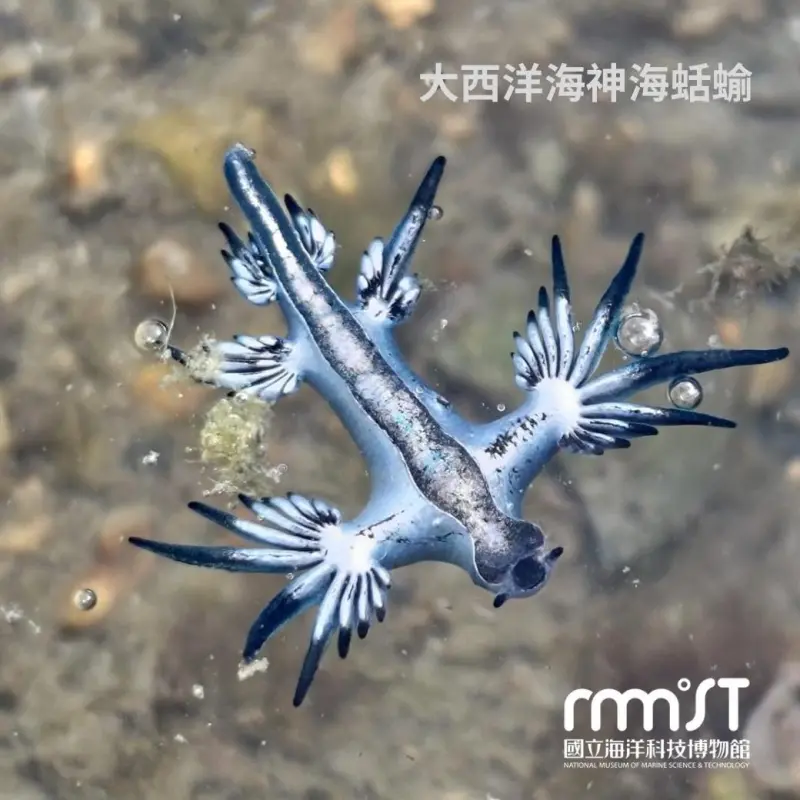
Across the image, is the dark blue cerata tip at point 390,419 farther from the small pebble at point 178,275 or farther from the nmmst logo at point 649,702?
the nmmst logo at point 649,702

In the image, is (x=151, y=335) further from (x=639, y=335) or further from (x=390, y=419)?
(x=639, y=335)

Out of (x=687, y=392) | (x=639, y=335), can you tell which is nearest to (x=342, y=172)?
(x=639, y=335)

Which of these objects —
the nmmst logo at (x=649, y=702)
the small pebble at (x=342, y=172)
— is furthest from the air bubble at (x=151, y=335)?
the nmmst logo at (x=649, y=702)

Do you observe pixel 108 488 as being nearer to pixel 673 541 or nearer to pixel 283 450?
pixel 283 450

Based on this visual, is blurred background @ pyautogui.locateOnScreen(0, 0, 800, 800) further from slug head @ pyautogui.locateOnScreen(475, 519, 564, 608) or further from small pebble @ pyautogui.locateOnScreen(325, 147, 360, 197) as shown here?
slug head @ pyautogui.locateOnScreen(475, 519, 564, 608)

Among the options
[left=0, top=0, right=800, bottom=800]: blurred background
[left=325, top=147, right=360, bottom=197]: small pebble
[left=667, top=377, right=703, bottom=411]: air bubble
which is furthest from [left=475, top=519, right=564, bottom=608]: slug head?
[left=325, top=147, right=360, bottom=197]: small pebble

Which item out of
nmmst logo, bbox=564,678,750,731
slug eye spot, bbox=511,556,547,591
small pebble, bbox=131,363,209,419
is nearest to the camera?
slug eye spot, bbox=511,556,547,591
